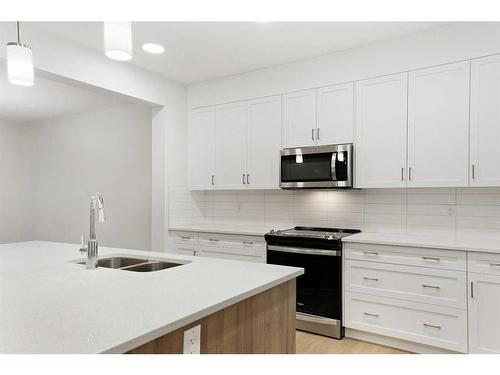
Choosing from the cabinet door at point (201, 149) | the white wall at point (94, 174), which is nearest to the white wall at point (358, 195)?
the cabinet door at point (201, 149)

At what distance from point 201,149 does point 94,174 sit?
2282 millimetres

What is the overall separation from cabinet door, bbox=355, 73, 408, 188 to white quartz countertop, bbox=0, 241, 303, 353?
164 cm

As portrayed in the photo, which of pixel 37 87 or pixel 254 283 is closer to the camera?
pixel 254 283

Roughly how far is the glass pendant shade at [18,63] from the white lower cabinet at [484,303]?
2.75 m

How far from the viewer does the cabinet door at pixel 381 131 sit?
297cm

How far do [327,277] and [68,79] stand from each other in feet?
8.70

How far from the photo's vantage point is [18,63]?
5.37 feet

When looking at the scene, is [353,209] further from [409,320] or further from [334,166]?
[409,320]

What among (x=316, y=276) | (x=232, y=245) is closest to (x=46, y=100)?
(x=232, y=245)

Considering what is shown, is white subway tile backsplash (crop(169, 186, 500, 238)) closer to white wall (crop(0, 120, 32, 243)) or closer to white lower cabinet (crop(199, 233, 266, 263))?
white lower cabinet (crop(199, 233, 266, 263))

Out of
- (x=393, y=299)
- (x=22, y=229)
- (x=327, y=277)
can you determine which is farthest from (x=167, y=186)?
(x=22, y=229)

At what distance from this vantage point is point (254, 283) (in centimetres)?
148

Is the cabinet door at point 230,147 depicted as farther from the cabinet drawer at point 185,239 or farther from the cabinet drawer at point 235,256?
the cabinet drawer at point 235,256
